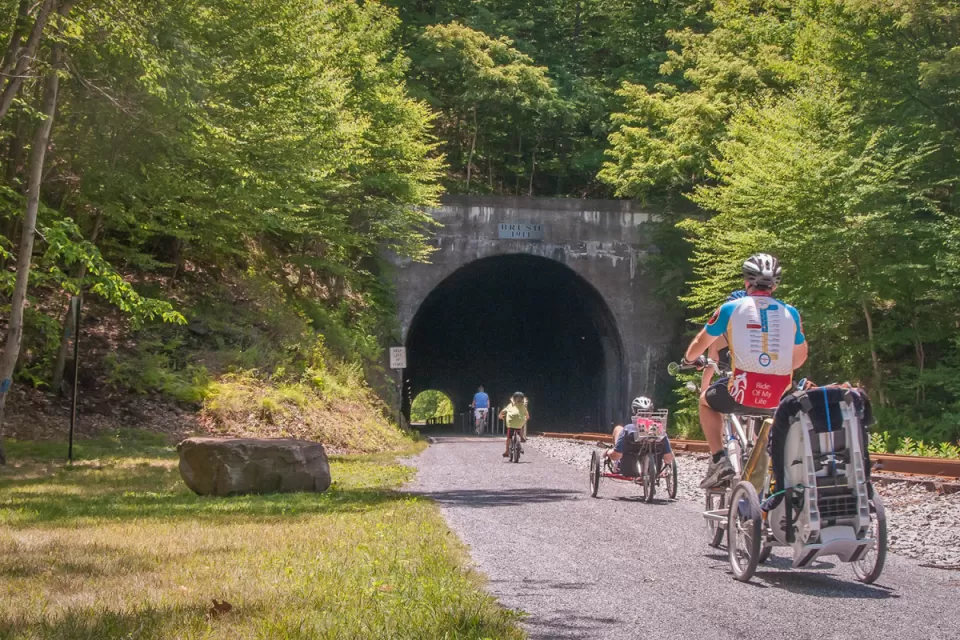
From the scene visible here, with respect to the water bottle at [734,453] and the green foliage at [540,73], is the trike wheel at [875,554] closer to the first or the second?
the water bottle at [734,453]

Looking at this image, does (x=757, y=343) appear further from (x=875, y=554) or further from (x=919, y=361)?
(x=919, y=361)

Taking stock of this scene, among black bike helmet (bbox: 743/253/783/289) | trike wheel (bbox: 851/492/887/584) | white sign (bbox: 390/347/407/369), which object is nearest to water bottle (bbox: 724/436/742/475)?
trike wheel (bbox: 851/492/887/584)

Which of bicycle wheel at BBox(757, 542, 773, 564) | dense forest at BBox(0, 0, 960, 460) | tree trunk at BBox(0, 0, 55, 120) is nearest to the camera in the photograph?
bicycle wheel at BBox(757, 542, 773, 564)

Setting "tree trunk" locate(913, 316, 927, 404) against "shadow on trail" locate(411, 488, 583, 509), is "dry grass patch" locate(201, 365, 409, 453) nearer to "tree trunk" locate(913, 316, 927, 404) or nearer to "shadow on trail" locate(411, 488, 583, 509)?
"shadow on trail" locate(411, 488, 583, 509)

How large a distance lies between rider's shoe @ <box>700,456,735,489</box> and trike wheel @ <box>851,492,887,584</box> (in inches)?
40.0

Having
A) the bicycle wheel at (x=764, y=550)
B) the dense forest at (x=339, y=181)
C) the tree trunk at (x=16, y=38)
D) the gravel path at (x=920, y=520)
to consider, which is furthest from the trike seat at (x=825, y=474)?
the tree trunk at (x=16, y=38)

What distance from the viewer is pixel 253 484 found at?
1186cm

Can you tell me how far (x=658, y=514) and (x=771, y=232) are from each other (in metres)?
16.4

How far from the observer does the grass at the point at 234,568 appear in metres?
4.67

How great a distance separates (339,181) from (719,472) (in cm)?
2204

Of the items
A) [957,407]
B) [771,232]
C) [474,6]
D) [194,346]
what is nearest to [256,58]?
[194,346]

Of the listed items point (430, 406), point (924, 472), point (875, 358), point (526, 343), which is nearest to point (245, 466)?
point (924, 472)

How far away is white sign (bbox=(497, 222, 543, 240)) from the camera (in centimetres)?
3722

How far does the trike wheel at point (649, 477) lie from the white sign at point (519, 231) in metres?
25.4
